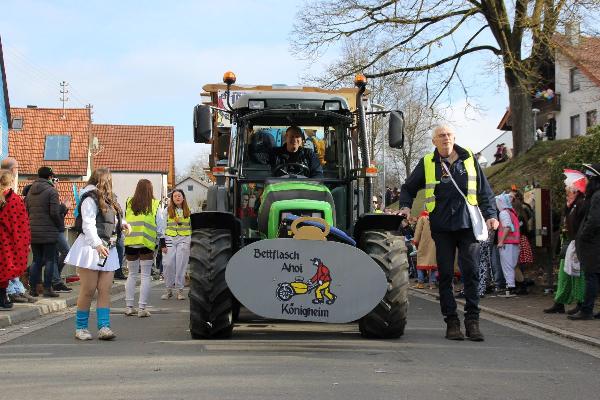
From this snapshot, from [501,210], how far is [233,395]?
1056 centimetres

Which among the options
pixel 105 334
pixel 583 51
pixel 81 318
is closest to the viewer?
pixel 105 334

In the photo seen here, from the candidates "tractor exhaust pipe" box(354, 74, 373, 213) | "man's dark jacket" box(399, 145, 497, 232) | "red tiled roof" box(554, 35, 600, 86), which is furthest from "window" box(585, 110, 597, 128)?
"man's dark jacket" box(399, 145, 497, 232)

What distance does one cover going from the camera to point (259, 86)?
14766 mm

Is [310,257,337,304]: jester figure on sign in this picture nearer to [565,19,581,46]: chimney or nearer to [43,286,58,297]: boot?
[43,286,58,297]: boot

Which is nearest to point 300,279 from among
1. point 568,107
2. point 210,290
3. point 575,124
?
point 210,290

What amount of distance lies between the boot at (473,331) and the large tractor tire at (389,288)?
2.38ft

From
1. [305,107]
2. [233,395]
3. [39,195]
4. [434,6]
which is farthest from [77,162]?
[233,395]

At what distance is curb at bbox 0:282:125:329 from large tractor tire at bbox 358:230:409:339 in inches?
178

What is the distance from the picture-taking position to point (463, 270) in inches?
362

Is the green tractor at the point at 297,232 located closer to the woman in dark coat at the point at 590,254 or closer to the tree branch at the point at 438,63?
the woman in dark coat at the point at 590,254

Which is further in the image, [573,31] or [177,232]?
[573,31]

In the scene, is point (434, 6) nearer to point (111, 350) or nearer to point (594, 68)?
point (594, 68)

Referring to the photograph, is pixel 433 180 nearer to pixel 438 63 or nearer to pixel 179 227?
pixel 179 227

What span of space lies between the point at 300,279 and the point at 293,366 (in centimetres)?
135
